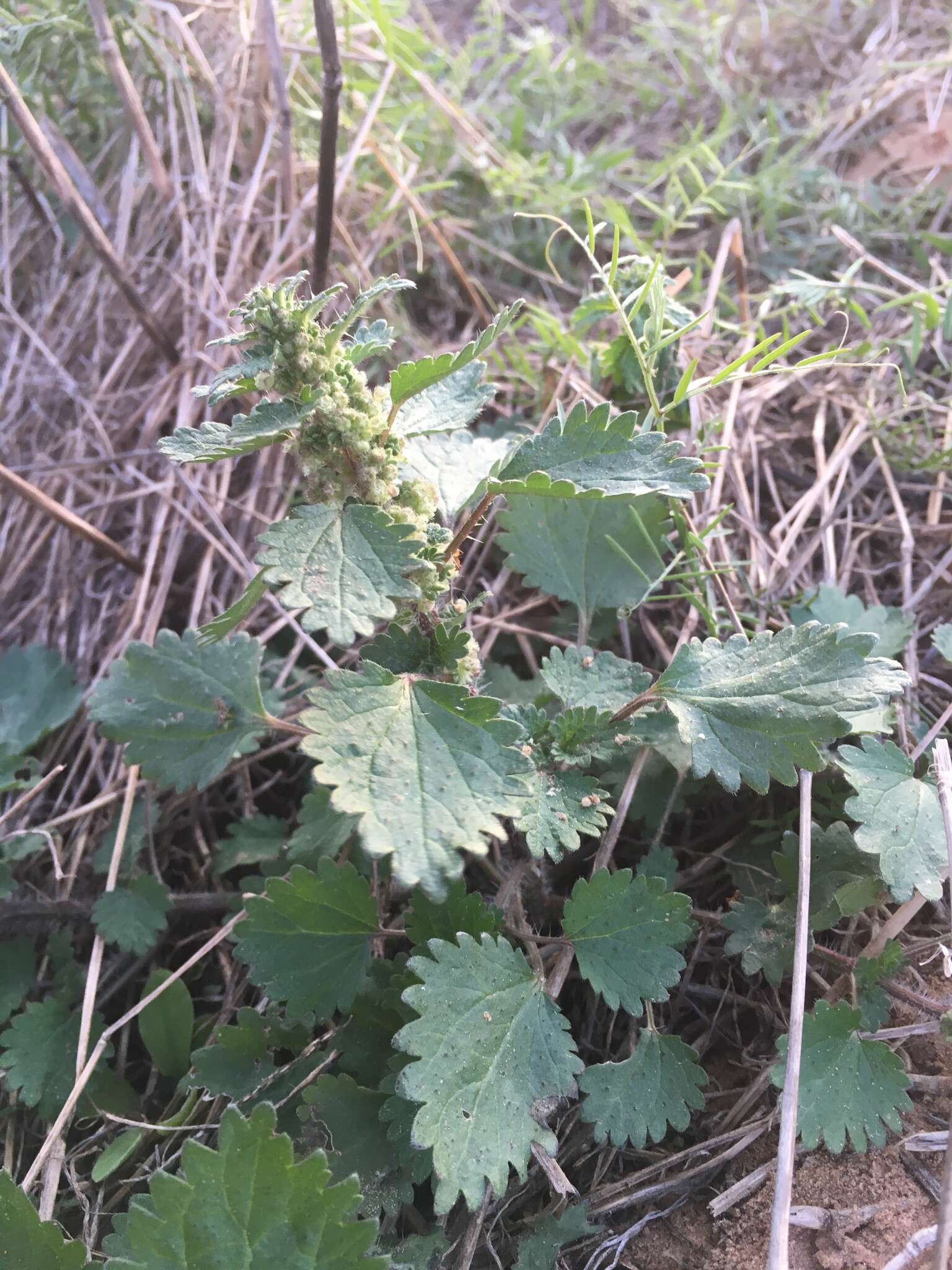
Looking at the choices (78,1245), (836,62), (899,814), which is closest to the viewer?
(78,1245)

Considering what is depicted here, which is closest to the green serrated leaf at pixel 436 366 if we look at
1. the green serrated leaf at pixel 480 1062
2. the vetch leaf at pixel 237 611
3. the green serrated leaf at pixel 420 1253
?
the vetch leaf at pixel 237 611

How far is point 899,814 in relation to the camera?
4.64ft

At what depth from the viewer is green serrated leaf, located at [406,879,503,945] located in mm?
1417

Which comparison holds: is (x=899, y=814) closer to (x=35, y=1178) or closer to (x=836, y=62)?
(x=35, y=1178)

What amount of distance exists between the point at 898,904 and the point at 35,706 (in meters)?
1.95

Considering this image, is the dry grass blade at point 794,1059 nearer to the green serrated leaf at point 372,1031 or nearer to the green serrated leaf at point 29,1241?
the green serrated leaf at point 372,1031

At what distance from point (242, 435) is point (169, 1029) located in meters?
1.19

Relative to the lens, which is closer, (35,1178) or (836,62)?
(35,1178)

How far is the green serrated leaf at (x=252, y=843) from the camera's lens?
1.76m

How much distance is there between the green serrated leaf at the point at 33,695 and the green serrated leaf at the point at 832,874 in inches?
63.7

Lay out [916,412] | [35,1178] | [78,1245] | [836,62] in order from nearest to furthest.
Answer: [78,1245] → [35,1178] → [916,412] → [836,62]

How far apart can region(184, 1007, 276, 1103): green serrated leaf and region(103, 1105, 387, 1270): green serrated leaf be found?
1.03 feet

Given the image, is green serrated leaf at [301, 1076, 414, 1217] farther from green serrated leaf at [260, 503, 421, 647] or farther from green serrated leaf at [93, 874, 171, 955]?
green serrated leaf at [260, 503, 421, 647]

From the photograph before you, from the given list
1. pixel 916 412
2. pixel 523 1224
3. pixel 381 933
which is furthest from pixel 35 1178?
pixel 916 412
